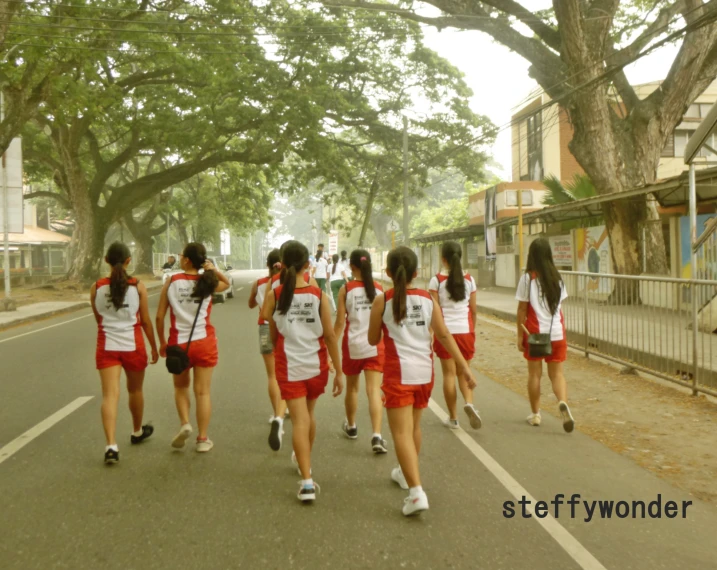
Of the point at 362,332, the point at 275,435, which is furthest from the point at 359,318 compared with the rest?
the point at 275,435

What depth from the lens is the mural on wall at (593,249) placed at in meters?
20.7

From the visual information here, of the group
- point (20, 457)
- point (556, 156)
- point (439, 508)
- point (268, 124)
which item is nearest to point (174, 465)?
point (20, 457)

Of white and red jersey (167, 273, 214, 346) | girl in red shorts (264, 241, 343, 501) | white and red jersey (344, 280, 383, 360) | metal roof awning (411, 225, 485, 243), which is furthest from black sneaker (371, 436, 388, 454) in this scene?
metal roof awning (411, 225, 485, 243)

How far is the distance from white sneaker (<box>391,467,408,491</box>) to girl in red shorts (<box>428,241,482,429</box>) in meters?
1.55

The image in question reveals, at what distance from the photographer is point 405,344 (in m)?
4.69

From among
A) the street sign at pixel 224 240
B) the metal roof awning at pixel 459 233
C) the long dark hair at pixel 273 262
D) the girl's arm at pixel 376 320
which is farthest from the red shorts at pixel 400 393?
the street sign at pixel 224 240

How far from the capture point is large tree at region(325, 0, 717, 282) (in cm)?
1752

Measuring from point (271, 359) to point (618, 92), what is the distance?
1498 centimetres

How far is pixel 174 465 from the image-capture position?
5.61m

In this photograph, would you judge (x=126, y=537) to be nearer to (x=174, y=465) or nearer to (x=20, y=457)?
(x=174, y=465)

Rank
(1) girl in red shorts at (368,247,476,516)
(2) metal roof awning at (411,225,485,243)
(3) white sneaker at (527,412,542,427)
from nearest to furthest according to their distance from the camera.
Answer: (1) girl in red shorts at (368,247,476,516) < (3) white sneaker at (527,412,542,427) < (2) metal roof awning at (411,225,485,243)

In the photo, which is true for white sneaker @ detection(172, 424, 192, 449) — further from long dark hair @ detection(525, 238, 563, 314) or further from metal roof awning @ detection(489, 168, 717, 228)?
metal roof awning @ detection(489, 168, 717, 228)

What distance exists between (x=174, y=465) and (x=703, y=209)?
14381mm

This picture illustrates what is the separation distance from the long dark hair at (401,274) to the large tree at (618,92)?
13764 mm
